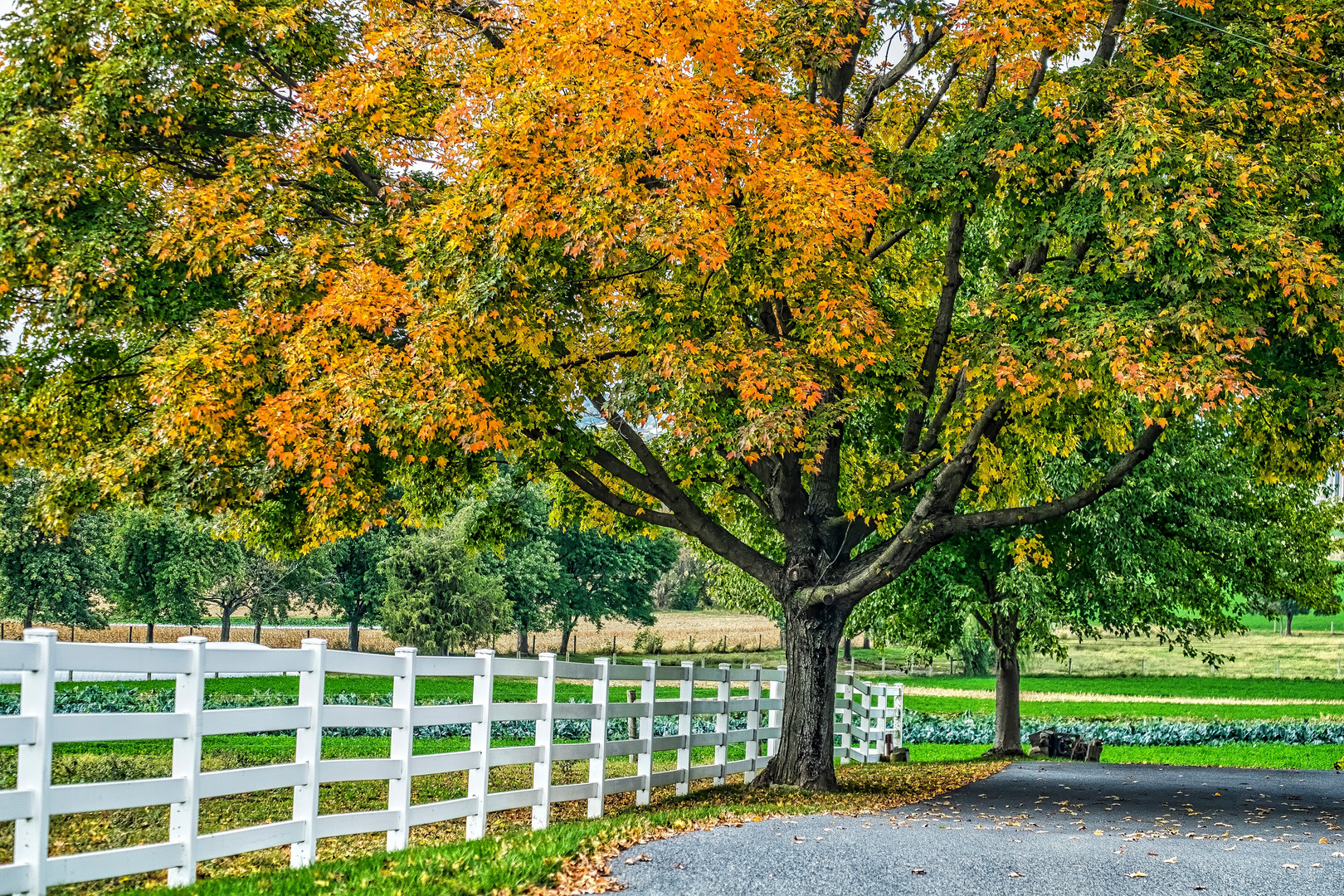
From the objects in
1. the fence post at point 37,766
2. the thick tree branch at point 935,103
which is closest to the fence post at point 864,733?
the thick tree branch at point 935,103

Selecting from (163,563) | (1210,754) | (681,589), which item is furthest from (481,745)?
(681,589)

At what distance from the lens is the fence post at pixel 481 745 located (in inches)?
380

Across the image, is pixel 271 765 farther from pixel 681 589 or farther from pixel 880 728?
pixel 681 589

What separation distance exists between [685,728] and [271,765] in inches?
244

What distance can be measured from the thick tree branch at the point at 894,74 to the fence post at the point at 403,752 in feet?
33.9

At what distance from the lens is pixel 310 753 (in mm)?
7938

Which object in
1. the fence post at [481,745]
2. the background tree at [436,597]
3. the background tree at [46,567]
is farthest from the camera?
the background tree at [436,597]

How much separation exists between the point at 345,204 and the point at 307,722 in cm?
929

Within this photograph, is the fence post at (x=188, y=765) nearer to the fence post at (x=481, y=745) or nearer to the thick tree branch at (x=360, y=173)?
the fence post at (x=481, y=745)

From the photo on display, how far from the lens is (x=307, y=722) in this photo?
7871 millimetres

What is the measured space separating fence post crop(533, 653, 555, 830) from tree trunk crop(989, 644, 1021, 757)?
16.0 m

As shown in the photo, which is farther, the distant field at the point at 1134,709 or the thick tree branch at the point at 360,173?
the distant field at the point at 1134,709

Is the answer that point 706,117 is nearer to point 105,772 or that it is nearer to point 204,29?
point 204,29

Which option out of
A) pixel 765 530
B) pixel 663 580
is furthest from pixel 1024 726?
pixel 663 580
